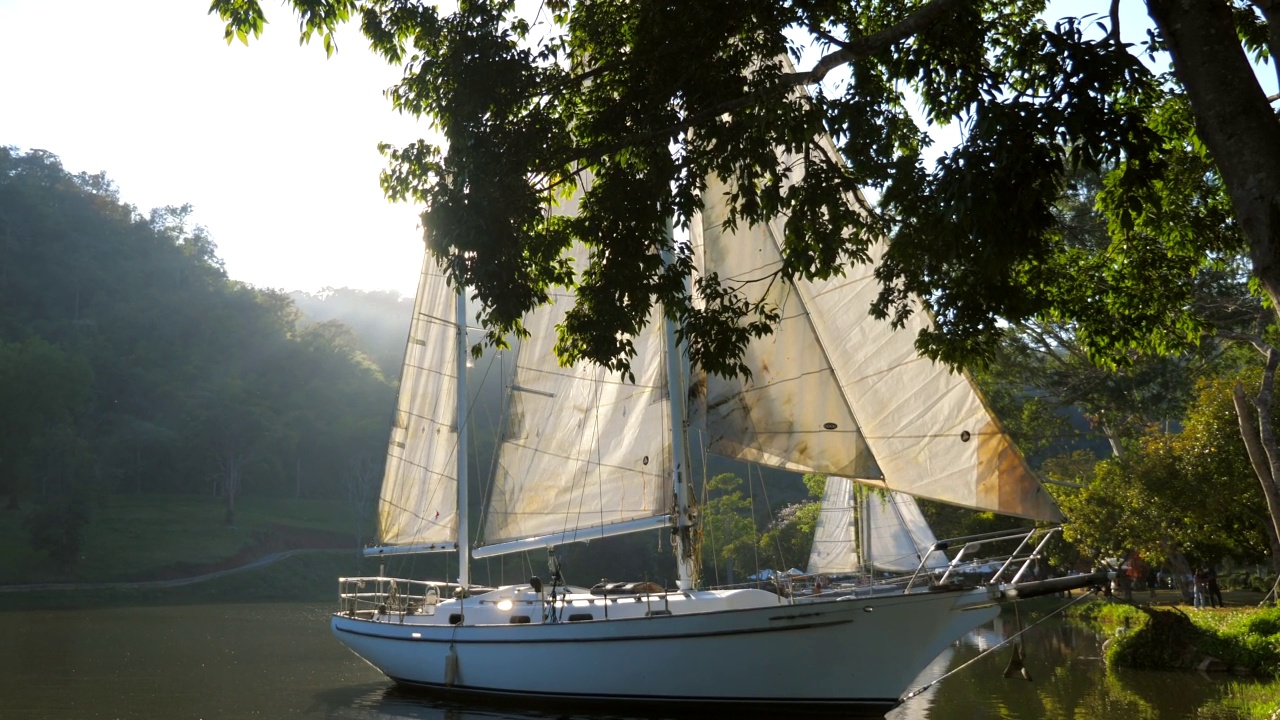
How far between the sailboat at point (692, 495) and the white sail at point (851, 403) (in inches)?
1.1

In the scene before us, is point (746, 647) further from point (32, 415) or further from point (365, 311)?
point (365, 311)

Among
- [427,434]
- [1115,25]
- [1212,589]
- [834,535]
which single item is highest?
[1115,25]

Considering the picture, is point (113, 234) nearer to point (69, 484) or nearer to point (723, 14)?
point (69, 484)

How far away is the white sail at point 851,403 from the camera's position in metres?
14.4

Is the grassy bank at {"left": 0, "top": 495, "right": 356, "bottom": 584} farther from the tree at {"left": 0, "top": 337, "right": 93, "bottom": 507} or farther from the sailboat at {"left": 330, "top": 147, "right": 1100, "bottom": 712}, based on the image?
the sailboat at {"left": 330, "top": 147, "right": 1100, "bottom": 712}

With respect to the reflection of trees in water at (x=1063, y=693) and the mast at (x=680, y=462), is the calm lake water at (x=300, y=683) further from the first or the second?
the mast at (x=680, y=462)

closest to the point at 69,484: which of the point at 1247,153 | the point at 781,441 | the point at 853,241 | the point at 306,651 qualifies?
the point at 306,651

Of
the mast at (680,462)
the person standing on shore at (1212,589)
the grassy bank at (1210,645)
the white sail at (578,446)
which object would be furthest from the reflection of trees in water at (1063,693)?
the person standing on shore at (1212,589)

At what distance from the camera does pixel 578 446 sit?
2073 cm

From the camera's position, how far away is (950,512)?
148 ft

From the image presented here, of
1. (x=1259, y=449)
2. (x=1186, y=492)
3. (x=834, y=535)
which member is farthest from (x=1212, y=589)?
(x=1259, y=449)

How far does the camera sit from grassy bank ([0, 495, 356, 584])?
59.8 metres

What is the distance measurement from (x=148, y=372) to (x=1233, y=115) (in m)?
93.4

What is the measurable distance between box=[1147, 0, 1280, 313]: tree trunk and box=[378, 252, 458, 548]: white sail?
1883 cm
